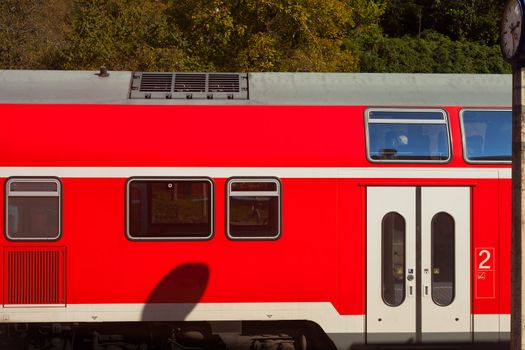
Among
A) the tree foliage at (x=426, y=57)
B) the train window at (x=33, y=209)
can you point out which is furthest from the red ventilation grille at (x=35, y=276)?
the tree foliage at (x=426, y=57)

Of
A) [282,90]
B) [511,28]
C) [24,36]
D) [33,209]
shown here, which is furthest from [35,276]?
[24,36]

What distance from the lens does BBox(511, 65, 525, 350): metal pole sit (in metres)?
6.96

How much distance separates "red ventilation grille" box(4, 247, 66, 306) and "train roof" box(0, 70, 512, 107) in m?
1.63

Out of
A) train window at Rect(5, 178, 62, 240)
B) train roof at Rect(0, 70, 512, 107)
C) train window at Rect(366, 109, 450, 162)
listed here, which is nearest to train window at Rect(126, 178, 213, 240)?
train window at Rect(5, 178, 62, 240)

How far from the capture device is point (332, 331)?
967cm

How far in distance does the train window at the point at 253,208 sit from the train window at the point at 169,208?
0.24 m

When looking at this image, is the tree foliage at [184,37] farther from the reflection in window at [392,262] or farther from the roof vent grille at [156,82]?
the reflection in window at [392,262]

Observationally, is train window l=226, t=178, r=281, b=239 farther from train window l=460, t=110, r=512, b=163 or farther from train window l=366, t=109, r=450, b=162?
train window l=460, t=110, r=512, b=163

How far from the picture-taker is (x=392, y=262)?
976cm

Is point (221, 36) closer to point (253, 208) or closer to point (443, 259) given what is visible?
point (253, 208)

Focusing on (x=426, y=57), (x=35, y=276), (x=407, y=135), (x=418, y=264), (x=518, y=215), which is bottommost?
(x=35, y=276)

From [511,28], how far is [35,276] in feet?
17.7

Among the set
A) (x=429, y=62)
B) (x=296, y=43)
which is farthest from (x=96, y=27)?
(x=429, y=62)

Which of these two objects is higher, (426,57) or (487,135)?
(426,57)
